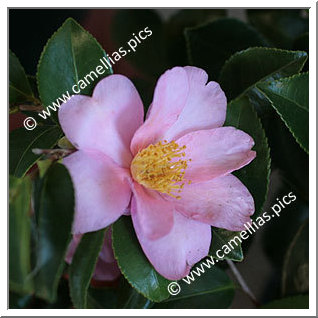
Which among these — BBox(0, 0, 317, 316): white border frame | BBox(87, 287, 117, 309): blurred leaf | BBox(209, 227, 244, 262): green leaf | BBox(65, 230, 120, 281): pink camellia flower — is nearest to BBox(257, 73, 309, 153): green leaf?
BBox(0, 0, 317, 316): white border frame

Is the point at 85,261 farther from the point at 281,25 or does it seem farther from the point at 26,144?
the point at 281,25

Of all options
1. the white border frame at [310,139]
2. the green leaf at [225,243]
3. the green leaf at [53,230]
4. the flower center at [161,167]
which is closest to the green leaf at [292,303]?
the white border frame at [310,139]

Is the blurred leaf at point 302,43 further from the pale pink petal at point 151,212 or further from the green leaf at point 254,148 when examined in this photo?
the pale pink petal at point 151,212

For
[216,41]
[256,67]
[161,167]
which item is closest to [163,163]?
[161,167]

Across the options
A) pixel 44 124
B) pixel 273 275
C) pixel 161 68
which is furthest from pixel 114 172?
pixel 273 275

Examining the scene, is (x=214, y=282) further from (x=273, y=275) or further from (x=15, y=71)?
(x=15, y=71)
